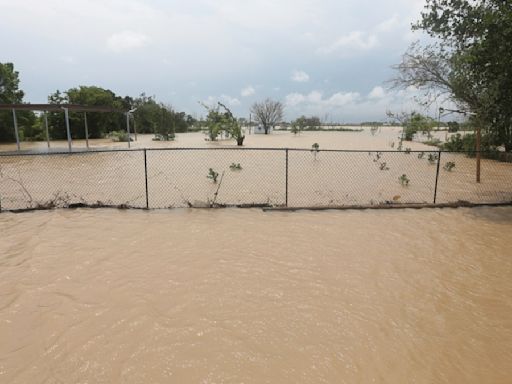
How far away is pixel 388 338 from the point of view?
3.89 m

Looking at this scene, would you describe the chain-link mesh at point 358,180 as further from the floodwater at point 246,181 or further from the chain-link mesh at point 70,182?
the chain-link mesh at point 70,182

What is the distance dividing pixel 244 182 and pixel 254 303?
9074 mm

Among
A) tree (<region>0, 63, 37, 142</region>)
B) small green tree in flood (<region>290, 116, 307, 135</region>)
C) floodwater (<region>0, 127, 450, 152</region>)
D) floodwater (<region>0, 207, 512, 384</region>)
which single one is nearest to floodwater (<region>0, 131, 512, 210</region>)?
floodwater (<region>0, 207, 512, 384</region>)

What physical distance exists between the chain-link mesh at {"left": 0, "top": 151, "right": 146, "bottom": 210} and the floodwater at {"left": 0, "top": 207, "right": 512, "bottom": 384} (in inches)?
103

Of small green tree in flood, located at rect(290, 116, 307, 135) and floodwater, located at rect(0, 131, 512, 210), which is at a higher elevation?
small green tree in flood, located at rect(290, 116, 307, 135)

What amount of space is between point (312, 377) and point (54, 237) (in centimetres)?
593

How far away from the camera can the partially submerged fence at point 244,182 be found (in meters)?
10.4

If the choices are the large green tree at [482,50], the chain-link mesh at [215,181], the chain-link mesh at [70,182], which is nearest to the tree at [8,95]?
the chain-link mesh at [70,182]

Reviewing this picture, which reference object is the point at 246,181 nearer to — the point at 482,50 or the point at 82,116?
the point at 482,50

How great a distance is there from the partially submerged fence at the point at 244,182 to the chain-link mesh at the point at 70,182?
0.03m

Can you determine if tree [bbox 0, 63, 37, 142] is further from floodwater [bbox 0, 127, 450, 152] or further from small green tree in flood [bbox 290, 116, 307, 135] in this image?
small green tree in flood [bbox 290, 116, 307, 135]

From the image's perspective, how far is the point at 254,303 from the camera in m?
4.58

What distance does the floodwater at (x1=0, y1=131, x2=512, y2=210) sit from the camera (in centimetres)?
1067

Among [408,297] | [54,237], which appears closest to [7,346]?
[54,237]
